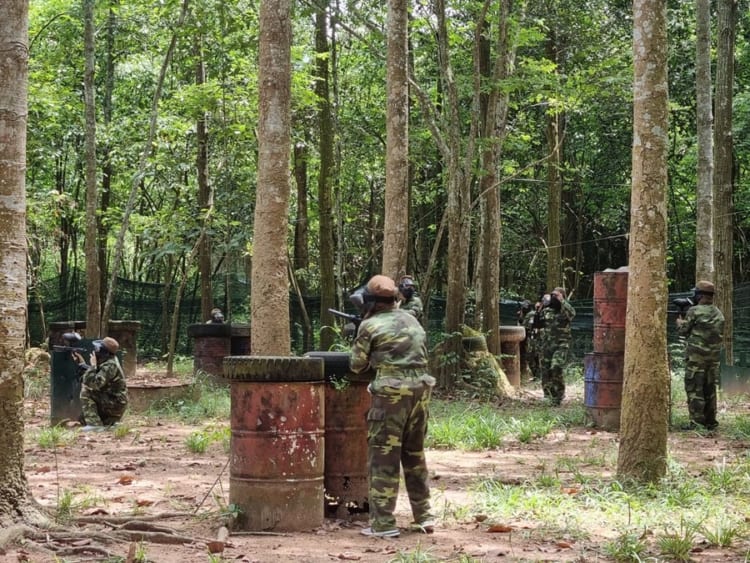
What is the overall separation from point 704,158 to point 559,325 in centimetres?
334

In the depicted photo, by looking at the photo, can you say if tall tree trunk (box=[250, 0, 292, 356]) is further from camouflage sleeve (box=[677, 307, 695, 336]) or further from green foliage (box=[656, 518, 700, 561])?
camouflage sleeve (box=[677, 307, 695, 336])

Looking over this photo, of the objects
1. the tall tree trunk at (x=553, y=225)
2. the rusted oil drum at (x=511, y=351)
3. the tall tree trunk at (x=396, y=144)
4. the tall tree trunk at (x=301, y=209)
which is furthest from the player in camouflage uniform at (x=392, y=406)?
the tall tree trunk at (x=553, y=225)

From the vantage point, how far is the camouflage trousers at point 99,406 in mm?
11859

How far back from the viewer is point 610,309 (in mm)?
11242

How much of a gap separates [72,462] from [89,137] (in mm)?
7464

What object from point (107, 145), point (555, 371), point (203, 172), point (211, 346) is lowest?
point (555, 371)

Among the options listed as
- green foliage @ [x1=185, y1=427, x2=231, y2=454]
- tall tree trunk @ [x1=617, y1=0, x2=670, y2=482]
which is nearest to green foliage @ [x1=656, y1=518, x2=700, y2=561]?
tall tree trunk @ [x1=617, y1=0, x2=670, y2=482]

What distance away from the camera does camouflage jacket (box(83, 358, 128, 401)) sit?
1173 cm

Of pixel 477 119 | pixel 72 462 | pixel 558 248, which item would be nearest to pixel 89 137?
pixel 477 119

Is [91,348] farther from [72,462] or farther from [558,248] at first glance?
[558,248]

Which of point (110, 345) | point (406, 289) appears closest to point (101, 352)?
point (110, 345)

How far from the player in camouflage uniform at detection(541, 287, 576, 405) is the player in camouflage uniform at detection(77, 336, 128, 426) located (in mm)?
6319

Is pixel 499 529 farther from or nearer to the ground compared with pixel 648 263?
nearer to the ground

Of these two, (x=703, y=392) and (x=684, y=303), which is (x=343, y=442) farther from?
(x=684, y=303)
